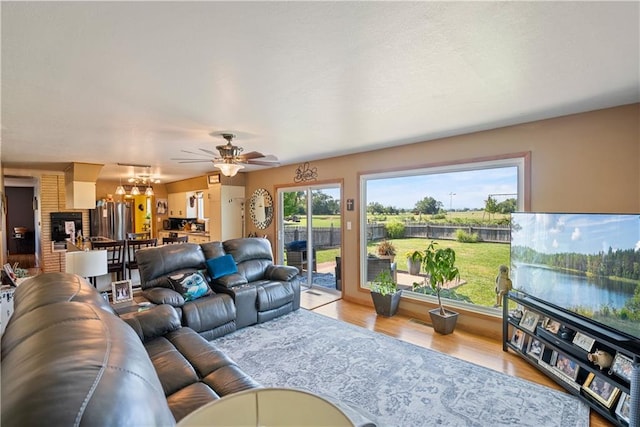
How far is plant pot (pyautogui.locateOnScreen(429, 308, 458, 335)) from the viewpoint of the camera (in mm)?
3508

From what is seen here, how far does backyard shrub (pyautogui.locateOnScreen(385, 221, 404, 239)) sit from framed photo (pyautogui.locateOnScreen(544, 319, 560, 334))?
2.10 meters

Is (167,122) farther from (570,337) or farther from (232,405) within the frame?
(570,337)

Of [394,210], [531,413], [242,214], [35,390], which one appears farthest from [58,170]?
[531,413]

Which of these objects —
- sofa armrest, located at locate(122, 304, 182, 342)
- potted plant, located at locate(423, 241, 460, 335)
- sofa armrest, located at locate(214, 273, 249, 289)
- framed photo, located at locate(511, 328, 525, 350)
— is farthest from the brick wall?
framed photo, located at locate(511, 328, 525, 350)

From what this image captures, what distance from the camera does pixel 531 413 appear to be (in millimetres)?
2176

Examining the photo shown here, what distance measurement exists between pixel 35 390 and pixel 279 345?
2857mm

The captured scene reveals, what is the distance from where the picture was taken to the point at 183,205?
8.78m

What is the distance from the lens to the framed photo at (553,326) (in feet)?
8.46

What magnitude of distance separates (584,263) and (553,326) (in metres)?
0.65

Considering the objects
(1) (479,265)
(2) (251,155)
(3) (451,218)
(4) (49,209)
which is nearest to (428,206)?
(3) (451,218)

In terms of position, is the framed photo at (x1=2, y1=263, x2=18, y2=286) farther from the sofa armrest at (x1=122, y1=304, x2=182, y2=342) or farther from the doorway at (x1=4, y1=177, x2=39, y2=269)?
the doorway at (x1=4, y1=177, x2=39, y2=269)

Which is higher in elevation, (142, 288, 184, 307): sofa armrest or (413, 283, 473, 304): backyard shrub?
(142, 288, 184, 307): sofa armrest

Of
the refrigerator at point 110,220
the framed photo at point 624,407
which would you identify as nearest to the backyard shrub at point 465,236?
the framed photo at point 624,407

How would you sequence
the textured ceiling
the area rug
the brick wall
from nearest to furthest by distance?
1. the textured ceiling
2. the area rug
3. the brick wall
